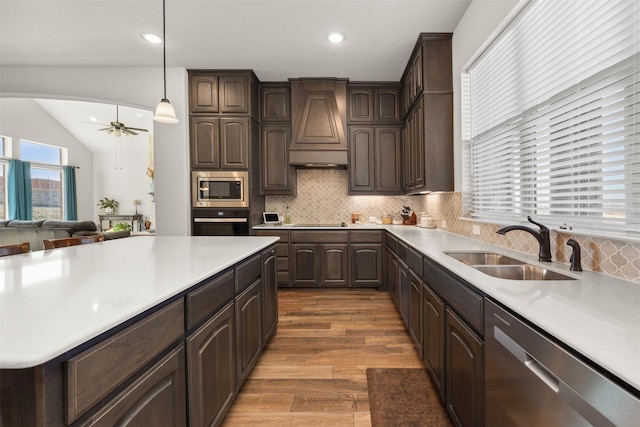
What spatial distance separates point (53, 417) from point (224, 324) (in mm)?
901

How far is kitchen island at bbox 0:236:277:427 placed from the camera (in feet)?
2.04

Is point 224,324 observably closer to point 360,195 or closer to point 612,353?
point 612,353

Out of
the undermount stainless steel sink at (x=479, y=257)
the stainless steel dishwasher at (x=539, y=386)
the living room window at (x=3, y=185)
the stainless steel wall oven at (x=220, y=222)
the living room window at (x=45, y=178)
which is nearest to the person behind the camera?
the stainless steel dishwasher at (x=539, y=386)

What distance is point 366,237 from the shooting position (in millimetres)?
4078

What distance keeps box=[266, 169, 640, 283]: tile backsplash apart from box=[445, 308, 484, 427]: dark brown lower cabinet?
668mm

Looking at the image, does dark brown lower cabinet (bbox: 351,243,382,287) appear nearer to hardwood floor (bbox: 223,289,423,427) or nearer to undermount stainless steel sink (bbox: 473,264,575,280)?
hardwood floor (bbox: 223,289,423,427)

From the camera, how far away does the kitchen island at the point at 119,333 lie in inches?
24.5

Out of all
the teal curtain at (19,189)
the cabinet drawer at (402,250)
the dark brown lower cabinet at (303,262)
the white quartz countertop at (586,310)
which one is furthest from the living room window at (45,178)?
the white quartz countertop at (586,310)

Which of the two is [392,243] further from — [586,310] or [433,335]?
[586,310]

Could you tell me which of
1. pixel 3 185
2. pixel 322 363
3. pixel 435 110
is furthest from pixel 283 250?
pixel 3 185

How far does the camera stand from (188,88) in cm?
399

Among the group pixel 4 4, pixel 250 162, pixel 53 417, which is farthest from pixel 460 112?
pixel 4 4

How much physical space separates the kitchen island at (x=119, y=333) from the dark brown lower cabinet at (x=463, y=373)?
1.16 metres

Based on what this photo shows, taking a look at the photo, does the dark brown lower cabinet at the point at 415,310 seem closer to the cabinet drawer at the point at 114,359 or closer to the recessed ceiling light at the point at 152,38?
the cabinet drawer at the point at 114,359
